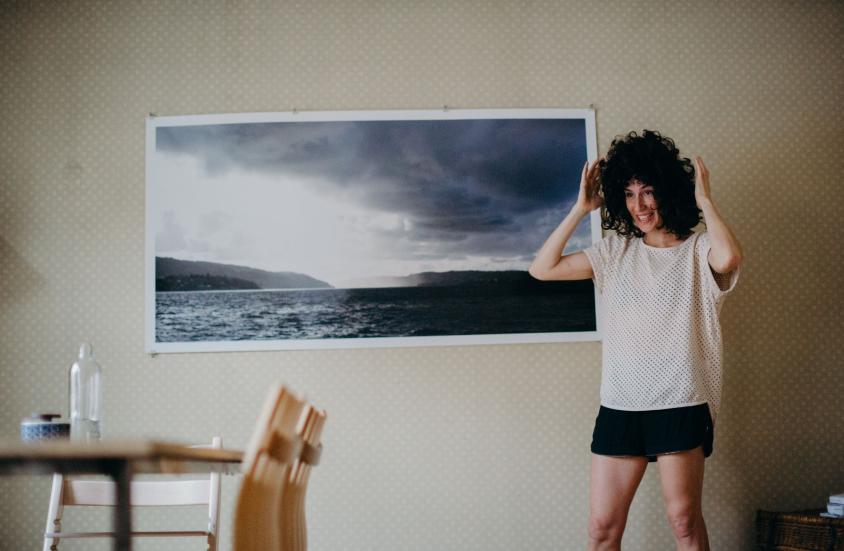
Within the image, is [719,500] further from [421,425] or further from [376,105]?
[376,105]

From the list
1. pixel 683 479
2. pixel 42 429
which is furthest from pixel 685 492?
pixel 42 429

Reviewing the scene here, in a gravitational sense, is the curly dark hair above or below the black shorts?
above

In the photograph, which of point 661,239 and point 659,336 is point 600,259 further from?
point 659,336

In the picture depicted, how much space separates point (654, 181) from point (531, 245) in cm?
74

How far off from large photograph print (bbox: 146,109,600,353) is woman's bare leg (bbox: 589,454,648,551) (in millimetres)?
818

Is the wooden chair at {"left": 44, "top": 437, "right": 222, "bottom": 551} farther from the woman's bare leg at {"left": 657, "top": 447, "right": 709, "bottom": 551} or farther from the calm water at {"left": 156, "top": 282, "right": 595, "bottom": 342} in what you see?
the woman's bare leg at {"left": 657, "top": 447, "right": 709, "bottom": 551}

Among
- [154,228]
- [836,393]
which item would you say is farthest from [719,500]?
[154,228]

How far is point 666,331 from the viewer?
2328 millimetres

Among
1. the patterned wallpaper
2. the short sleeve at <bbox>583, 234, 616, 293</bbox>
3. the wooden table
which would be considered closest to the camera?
the wooden table

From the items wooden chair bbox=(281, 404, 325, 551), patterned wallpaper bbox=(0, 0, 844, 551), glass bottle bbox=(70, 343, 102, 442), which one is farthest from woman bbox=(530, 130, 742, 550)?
glass bottle bbox=(70, 343, 102, 442)

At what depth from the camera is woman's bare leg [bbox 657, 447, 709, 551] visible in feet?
7.25

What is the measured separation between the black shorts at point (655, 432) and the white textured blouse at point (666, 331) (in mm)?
27

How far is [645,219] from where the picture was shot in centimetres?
245

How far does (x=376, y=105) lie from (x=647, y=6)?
1247mm
